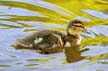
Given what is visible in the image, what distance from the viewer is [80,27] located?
303 inches

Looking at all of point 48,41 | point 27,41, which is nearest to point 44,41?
point 48,41

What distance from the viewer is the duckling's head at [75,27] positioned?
762 cm

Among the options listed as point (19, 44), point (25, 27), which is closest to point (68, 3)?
point (25, 27)

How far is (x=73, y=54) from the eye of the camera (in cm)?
727

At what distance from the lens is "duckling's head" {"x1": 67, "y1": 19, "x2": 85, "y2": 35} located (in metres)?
7.62

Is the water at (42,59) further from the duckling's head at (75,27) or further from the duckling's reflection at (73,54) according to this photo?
→ the duckling's head at (75,27)

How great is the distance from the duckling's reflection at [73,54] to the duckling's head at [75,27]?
25 cm

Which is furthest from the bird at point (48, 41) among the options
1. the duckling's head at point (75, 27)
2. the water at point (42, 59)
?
the water at point (42, 59)

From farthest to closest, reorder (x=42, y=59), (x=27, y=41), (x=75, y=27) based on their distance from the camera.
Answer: (x=75, y=27)
(x=27, y=41)
(x=42, y=59)

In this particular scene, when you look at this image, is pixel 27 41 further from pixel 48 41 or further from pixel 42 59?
pixel 42 59

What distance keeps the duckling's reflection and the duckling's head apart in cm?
25

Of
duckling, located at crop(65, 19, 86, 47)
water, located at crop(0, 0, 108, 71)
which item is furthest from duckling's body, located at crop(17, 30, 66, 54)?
duckling, located at crop(65, 19, 86, 47)

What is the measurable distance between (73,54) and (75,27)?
0.56 metres

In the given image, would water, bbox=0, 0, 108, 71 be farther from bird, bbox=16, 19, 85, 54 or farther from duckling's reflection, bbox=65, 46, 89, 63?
bird, bbox=16, 19, 85, 54
